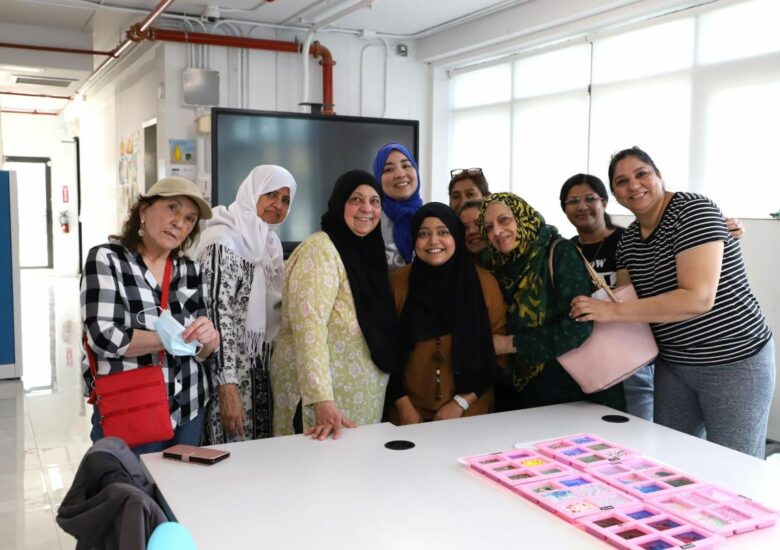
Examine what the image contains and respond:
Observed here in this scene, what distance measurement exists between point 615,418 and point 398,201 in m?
1.29

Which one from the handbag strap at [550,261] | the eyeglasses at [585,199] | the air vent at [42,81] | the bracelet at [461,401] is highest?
the air vent at [42,81]

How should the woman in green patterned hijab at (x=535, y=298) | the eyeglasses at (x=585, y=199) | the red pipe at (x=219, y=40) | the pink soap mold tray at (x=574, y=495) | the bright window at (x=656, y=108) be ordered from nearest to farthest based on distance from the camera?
the pink soap mold tray at (x=574, y=495)
the woman in green patterned hijab at (x=535, y=298)
the eyeglasses at (x=585, y=199)
the bright window at (x=656, y=108)
the red pipe at (x=219, y=40)

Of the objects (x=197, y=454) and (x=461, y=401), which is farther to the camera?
(x=461, y=401)

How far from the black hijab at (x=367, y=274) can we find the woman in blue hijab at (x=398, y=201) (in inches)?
17.1

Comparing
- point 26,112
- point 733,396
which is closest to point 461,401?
point 733,396

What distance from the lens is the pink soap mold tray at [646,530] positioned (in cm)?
144

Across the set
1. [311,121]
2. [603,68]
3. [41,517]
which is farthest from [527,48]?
[41,517]

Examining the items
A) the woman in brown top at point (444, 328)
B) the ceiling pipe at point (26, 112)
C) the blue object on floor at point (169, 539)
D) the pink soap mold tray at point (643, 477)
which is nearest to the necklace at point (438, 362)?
the woman in brown top at point (444, 328)

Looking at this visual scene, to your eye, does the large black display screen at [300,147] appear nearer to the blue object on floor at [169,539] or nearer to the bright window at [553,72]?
the bright window at [553,72]

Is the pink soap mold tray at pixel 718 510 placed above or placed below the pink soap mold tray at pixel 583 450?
below

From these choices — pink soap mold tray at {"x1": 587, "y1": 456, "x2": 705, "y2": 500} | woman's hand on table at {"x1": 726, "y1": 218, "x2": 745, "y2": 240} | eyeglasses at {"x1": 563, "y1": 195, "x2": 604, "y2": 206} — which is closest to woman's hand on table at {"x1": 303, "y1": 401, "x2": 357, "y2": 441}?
pink soap mold tray at {"x1": 587, "y1": 456, "x2": 705, "y2": 500}

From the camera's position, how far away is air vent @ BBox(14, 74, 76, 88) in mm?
9352

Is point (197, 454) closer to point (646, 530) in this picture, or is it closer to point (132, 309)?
point (132, 309)

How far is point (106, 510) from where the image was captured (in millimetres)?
1284
